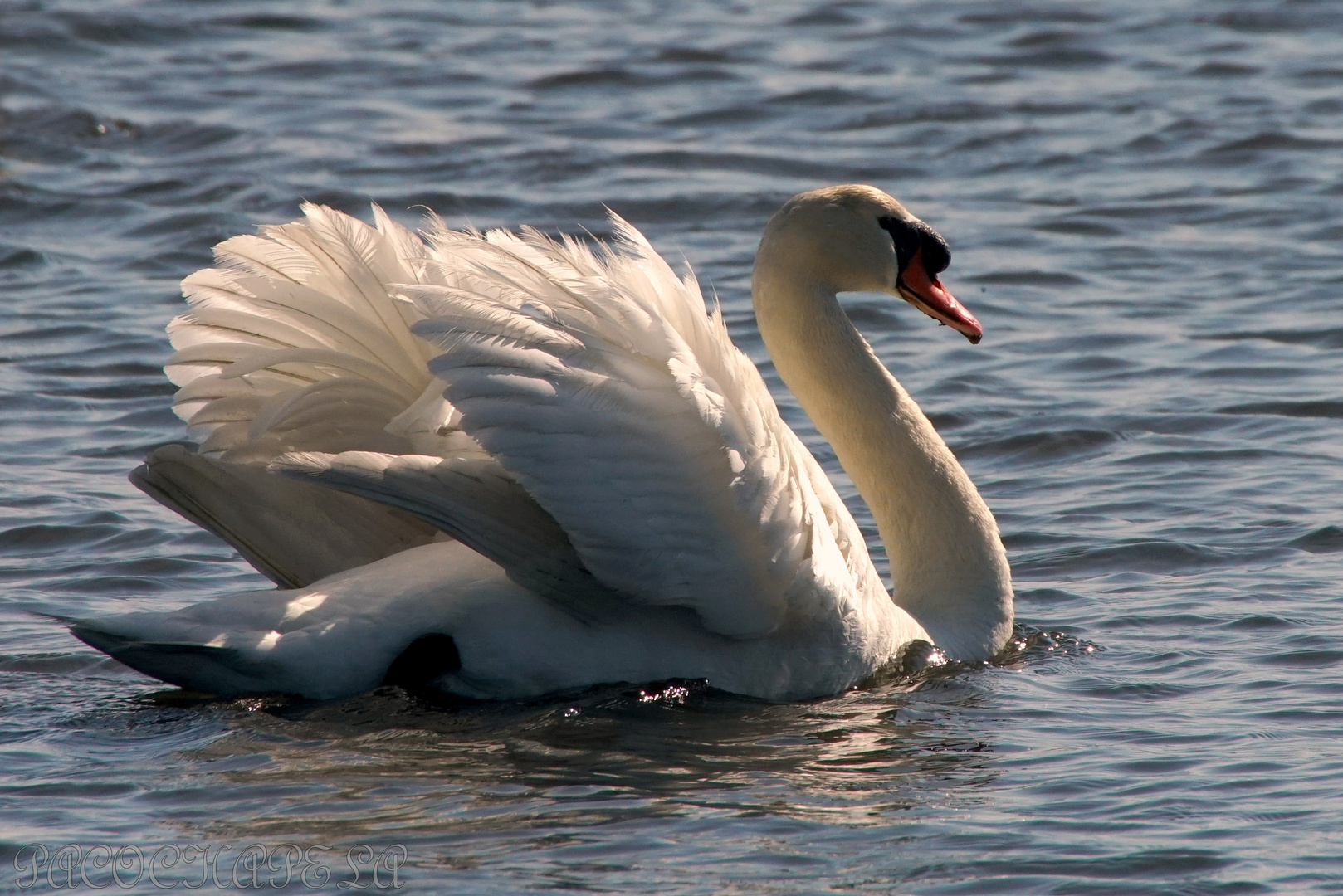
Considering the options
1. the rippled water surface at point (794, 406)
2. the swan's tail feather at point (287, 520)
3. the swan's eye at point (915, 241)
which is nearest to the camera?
the rippled water surface at point (794, 406)

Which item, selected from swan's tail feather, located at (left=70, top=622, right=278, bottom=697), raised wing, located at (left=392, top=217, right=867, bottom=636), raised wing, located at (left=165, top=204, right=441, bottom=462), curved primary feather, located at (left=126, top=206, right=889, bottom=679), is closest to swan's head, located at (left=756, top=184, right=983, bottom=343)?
curved primary feather, located at (left=126, top=206, right=889, bottom=679)

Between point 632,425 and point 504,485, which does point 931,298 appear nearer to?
point 632,425

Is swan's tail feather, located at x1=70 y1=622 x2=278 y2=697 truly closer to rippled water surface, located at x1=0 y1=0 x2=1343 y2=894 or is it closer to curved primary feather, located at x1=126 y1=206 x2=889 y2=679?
rippled water surface, located at x1=0 y1=0 x2=1343 y2=894

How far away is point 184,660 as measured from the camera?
5.76 m

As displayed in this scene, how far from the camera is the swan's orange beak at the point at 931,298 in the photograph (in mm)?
6852

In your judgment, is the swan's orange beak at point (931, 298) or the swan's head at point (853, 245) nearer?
the swan's head at point (853, 245)

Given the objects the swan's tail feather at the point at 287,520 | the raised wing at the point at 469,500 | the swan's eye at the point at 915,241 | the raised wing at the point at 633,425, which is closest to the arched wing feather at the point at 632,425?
the raised wing at the point at 633,425

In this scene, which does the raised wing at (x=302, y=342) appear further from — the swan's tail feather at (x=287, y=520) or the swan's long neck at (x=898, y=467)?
the swan's long neck at (x=898, y=467)

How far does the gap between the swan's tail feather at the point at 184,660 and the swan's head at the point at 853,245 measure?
209 centimetres

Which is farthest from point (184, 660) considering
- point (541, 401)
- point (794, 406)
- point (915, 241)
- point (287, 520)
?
point (794, 406)

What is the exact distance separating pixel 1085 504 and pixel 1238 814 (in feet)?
10.1

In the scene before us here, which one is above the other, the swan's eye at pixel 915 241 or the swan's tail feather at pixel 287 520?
the swan's eye at pixel 915 241

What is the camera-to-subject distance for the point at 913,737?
19.6ft

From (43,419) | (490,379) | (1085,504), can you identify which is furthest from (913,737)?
(43,419)
